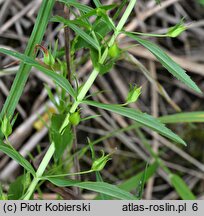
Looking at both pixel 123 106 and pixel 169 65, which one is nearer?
pixel 169 65

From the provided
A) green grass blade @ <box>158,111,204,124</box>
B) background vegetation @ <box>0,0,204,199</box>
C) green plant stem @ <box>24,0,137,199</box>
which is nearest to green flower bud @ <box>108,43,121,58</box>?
green plant stem @ <box>24,0,137,199</box>

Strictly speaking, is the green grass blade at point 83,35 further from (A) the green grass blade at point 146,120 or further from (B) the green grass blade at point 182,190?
(B) the green grass blade at point 182,190

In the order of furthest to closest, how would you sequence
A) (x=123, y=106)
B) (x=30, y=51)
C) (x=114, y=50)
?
1. (x=123, y=106)
2. (x=30, y=51)
3. (x=114, y=50)

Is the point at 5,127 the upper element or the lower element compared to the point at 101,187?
upper

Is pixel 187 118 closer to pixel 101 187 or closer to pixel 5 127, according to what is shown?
pixel 101 187

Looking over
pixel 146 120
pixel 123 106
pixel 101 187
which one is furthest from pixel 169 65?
pixel 123 106

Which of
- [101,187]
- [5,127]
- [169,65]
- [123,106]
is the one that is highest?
[123,106]

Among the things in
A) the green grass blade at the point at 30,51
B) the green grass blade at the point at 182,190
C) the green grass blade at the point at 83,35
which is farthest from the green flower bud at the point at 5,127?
the green grass blade at the point at 182,190

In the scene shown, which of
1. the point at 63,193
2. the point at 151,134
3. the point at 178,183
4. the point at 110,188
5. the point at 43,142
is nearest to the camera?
the point at 110,188

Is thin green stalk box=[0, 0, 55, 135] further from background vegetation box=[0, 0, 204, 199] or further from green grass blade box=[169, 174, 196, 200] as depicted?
green grass blade box=[169, 174, 196, 200]

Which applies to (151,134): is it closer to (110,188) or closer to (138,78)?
(138,78)

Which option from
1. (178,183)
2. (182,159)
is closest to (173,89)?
(182,159)
